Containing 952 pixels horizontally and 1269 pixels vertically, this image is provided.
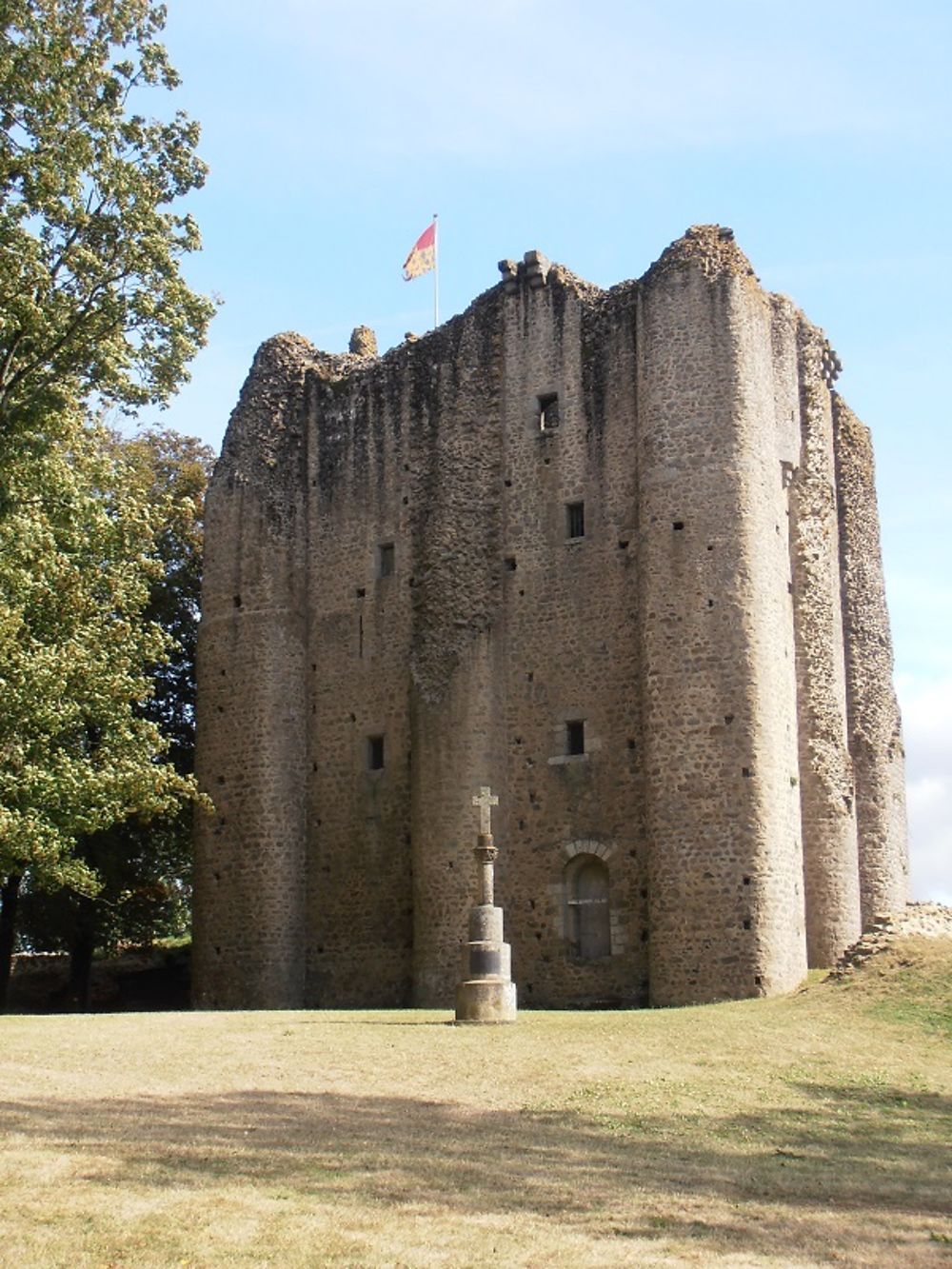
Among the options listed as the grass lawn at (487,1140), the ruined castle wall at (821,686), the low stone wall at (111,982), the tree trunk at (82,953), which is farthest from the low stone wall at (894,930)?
the low stone wall at (111,982)

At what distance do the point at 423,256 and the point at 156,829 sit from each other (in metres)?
14.1

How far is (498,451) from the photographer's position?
31.0m

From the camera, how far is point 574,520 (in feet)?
98.6

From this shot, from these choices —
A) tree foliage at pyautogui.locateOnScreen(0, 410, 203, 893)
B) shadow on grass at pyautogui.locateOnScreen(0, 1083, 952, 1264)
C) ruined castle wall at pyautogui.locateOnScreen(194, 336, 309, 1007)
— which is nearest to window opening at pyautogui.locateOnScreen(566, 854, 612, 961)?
ruined castle wall at pyautogui.locateOnScreen(194, 336, 309, 1007)

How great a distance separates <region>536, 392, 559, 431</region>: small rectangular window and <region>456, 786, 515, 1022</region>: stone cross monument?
35.7 feet

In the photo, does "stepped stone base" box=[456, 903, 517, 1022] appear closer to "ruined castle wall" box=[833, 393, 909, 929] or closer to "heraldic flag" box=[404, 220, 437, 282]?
"ruined castle wall" box=[833, 393, 909, 929]

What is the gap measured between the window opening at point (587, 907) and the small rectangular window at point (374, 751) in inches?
191

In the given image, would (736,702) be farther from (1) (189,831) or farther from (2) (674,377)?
(1) (189,831)

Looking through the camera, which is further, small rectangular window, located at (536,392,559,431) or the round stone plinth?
small rectangular window, located at (536,392,559,431)

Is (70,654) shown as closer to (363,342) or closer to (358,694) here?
(358,694)

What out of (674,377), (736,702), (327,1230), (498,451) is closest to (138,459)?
(498,451)

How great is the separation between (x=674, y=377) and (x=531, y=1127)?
1762 cm

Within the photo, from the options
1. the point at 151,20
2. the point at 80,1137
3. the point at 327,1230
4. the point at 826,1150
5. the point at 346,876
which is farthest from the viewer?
the point at 346,876

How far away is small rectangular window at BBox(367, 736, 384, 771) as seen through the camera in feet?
103
